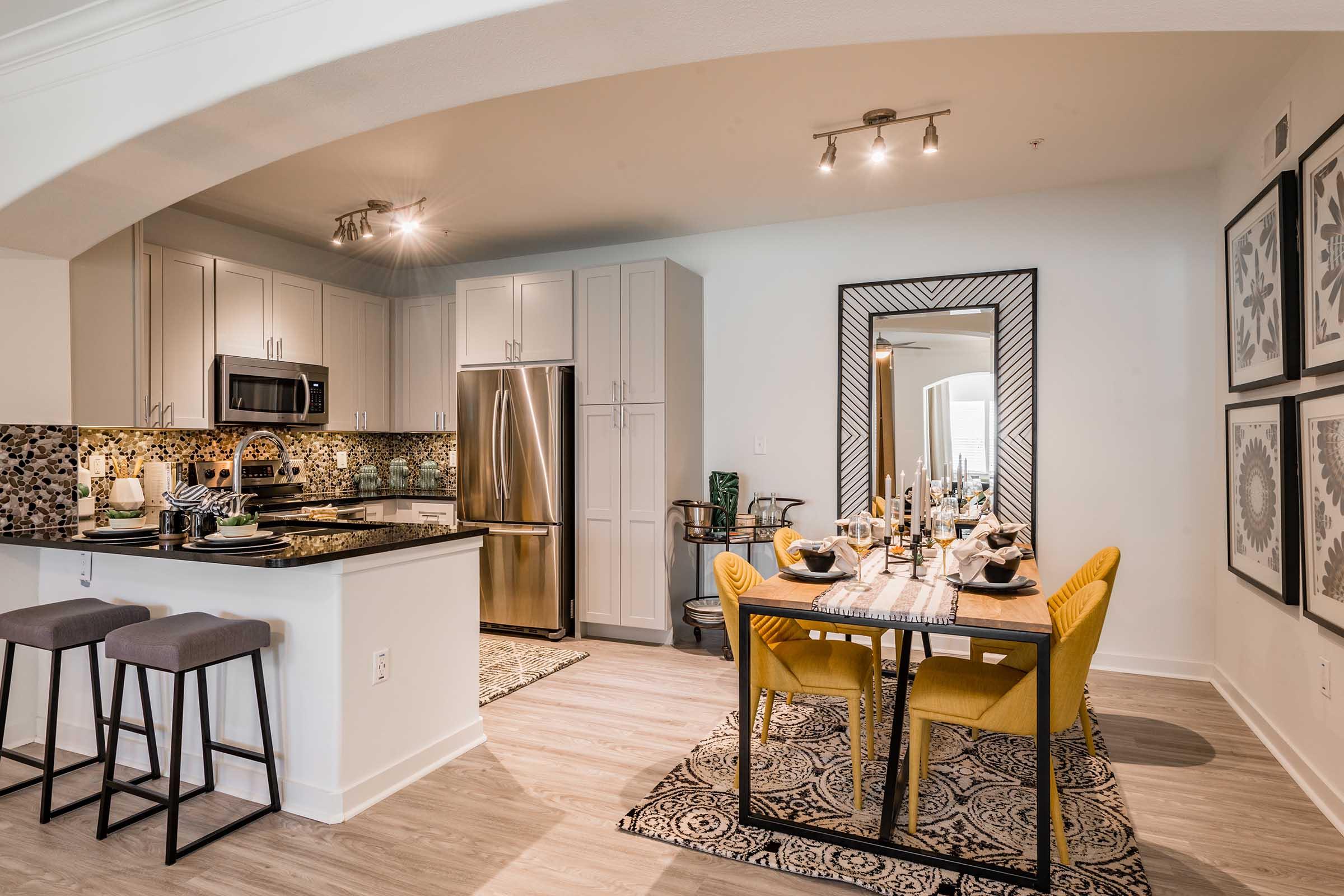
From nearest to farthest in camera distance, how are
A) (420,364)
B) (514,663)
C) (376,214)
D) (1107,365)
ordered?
1. (1107,365)
2. (514,663)
3. (376,214)
4. (420,364)

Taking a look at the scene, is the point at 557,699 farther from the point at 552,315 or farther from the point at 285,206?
the point at 285,206

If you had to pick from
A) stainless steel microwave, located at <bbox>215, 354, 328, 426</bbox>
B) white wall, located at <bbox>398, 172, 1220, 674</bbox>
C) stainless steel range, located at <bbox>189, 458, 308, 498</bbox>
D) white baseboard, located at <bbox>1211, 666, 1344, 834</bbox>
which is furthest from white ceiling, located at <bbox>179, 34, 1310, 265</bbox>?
white baseboard, located at <bbox>1211, 666, 1344, 834</bbox>

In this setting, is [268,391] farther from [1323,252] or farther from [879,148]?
[1323,252]

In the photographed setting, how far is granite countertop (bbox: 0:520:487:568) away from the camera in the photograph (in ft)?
8.05

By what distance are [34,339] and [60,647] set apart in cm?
145

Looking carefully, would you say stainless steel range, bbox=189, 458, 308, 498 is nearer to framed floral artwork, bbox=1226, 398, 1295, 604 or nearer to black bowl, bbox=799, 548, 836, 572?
black bowl, bbox=799, 548, 836, 572

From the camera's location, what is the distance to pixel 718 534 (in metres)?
4.65

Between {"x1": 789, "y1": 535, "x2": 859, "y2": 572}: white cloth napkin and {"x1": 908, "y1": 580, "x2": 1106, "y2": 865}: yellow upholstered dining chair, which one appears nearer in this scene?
{"x1": 908, "y1": 580, "x2": 1106, "y2": 865}: yellow upholstered dining chair

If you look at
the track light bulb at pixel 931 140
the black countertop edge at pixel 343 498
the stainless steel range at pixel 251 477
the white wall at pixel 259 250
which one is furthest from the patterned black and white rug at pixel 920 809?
the white wall at pixel 259 250

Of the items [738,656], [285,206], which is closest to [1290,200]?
[738,656]

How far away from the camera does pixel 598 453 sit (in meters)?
4.95

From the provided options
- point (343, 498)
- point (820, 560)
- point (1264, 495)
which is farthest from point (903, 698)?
Answer: point (343, 498)

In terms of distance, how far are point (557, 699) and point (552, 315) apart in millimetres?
2465

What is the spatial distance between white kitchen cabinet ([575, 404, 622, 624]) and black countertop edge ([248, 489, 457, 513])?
1.13 metres
